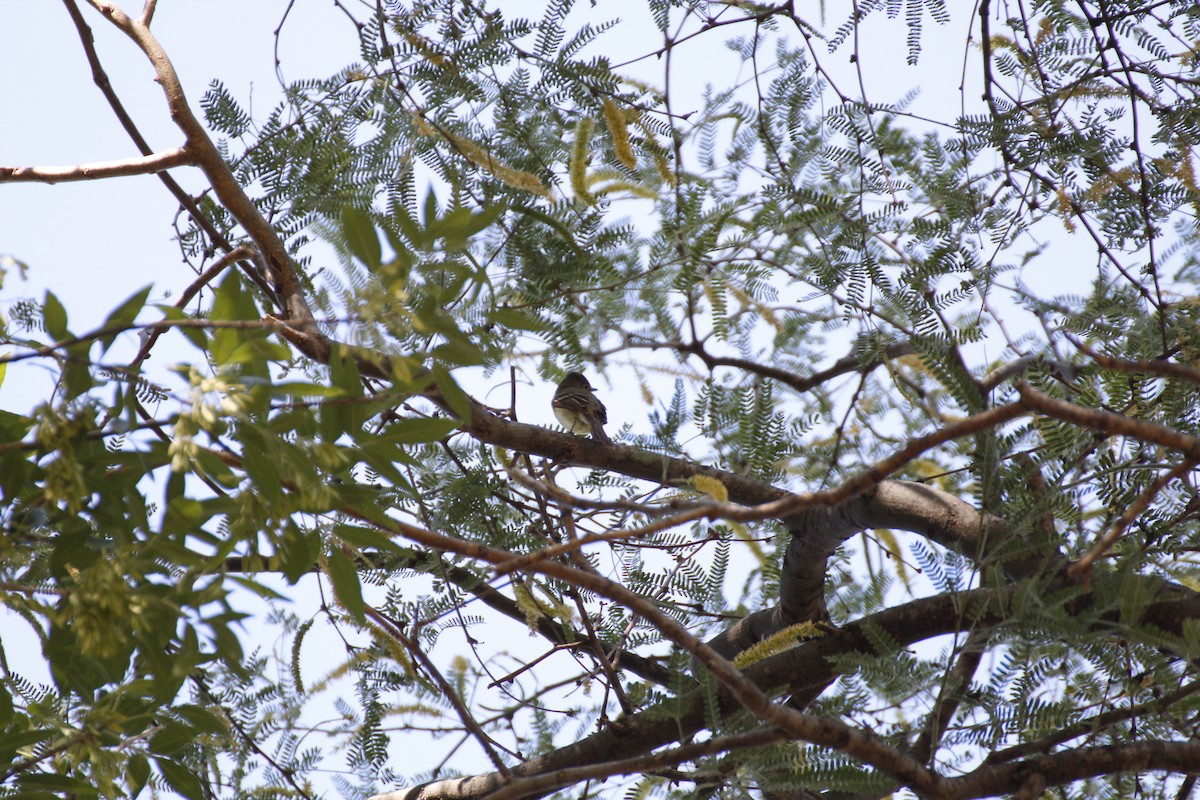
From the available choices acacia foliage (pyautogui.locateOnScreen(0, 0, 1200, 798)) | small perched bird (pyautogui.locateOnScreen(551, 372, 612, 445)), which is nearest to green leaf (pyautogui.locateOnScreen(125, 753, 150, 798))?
acacia foliage (pyautogui.locateOnScreen(0, 0, 1200, 798))

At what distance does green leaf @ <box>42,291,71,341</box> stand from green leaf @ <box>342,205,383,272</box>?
1.25 feet

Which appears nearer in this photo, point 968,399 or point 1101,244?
point 968,399

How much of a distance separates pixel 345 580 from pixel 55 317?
48cm

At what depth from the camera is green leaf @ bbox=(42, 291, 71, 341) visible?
3.91ft

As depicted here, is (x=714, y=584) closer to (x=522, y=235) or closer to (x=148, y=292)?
(x=522, y=235)

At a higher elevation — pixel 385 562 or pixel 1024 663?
pixel 385 562

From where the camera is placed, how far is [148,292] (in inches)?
49.8

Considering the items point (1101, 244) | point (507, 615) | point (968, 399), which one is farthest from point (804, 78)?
point (507, 615)

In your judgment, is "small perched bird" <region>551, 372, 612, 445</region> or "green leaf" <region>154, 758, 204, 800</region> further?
"small perched bird" <region>551, 372, 612, 445</region>

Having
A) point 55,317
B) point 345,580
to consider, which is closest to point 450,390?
point 345,580

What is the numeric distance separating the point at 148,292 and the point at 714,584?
5.59 feet

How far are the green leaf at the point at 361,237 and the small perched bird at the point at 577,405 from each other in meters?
1.72

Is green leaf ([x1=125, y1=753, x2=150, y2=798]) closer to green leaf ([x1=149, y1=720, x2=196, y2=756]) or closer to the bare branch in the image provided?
green leaf ([x1=149, y1=720, x2=196, y2=756])

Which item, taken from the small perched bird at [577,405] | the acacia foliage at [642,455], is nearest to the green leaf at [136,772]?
the acacia foliage at [642,455]
